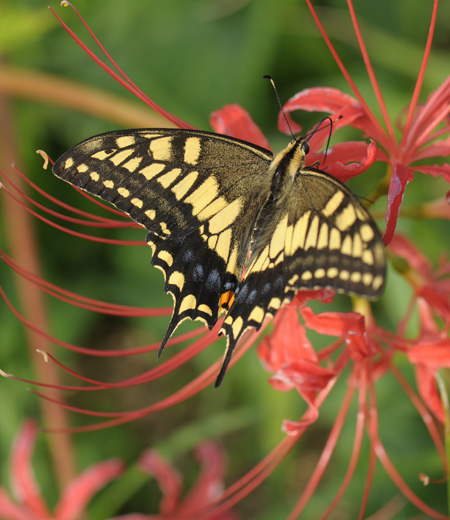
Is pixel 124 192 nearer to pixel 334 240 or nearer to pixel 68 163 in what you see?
pixel 68 163

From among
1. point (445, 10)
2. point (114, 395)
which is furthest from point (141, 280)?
point (445, 10)

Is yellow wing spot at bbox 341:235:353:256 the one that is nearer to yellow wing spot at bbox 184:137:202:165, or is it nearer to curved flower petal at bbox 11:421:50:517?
yellow wing spot at bbox 184:137:202:165

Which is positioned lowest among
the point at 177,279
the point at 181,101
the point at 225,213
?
the point at 177,279

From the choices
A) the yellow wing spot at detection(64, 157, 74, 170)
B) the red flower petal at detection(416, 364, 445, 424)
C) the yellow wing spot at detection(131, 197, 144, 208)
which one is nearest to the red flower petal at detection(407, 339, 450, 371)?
the red flower petal at detection(416, 364, 445, 424)

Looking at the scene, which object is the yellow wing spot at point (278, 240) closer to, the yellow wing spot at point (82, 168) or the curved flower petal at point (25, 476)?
the yellow wing spot at point (82, 168)

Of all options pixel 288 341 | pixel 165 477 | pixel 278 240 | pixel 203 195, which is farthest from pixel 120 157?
pixel 165 477

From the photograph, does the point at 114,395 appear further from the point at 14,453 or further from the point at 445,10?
the point at 445,10
